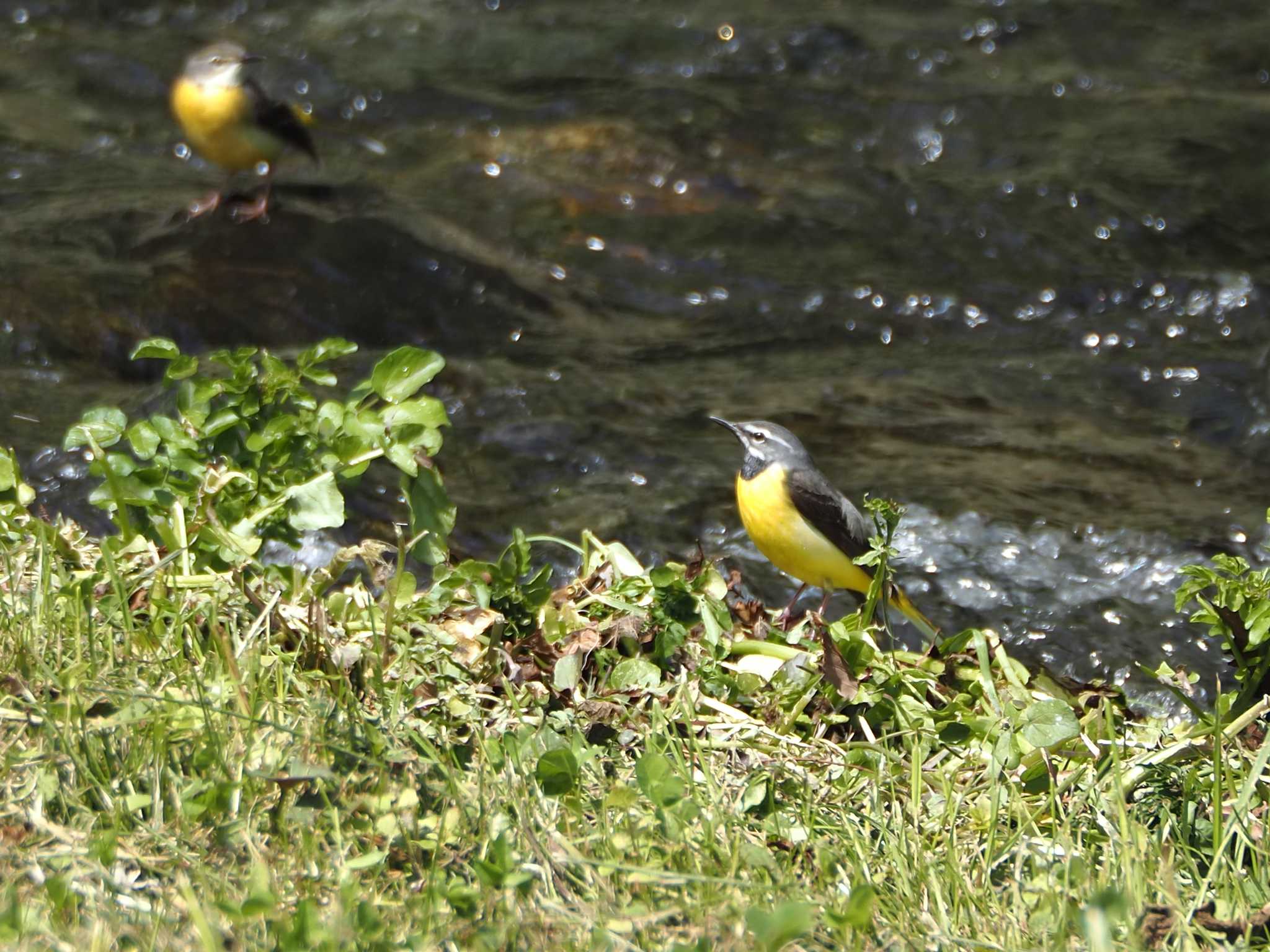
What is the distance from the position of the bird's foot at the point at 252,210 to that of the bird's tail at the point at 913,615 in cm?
535

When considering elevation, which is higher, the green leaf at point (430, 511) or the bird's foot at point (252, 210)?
the green leaf at point (430, 511)

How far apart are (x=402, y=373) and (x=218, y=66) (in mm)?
7186

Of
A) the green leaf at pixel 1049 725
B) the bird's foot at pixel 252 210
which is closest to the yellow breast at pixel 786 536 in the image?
the green leaf at pixel 1049 725

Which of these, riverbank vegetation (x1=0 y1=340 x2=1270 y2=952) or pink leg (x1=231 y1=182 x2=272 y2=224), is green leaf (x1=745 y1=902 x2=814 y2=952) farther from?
pink leg (x1=231 y1=182 x2=272 y2=224)

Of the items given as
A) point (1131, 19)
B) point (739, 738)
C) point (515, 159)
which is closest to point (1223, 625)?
point (739, 738)

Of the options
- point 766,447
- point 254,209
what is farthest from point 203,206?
point 766,447

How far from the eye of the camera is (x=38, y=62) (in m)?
13.2

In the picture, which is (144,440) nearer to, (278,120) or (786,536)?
(786,536)

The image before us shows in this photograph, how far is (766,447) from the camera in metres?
6.27

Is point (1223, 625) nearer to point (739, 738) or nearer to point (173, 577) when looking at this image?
point (739, 738)

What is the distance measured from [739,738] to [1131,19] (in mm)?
11898

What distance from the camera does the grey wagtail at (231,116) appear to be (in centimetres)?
1021

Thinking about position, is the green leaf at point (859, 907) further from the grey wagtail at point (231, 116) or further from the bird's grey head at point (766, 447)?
the grey wagtail at point (231, 116)

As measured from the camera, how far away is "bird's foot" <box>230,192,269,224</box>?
31.1ft
